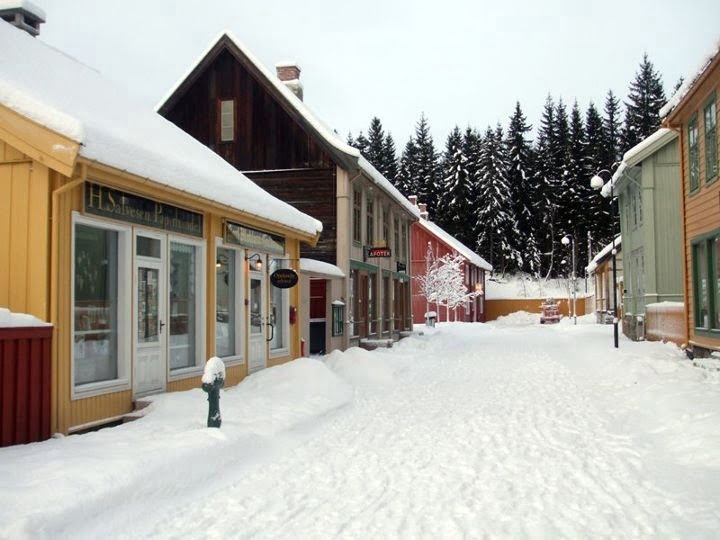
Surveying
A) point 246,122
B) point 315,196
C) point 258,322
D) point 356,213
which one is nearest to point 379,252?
point 356,213

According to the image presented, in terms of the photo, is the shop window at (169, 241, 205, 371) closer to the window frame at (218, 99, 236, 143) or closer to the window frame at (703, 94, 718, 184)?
the window frame at (703, 94, 718, 184)

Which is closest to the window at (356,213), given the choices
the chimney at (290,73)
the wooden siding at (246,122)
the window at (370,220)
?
the window at (370,220)

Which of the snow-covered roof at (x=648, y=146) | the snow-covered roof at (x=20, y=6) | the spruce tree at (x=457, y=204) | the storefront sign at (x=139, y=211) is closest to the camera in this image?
the storefront sign at (x=139, y=211)

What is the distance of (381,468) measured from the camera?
693cm

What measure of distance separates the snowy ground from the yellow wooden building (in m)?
0.89

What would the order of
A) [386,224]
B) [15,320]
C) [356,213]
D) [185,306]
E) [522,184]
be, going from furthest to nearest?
[522,184] < [386,224] < [356,213] < [185,306] < [15,320]

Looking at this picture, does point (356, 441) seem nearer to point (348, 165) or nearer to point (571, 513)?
point (571, 513)

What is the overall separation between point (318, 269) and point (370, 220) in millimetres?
7587

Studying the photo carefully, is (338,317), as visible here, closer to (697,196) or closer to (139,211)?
(697,196)

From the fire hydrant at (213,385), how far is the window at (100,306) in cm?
167

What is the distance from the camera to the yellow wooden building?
25.6ft

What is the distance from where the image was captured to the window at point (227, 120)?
22.0 meters

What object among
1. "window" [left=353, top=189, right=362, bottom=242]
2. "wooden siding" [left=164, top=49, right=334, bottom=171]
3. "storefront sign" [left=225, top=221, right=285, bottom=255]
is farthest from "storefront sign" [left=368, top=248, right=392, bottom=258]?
"storefront sign" [left=225, top=221, right=285, bottom=255]

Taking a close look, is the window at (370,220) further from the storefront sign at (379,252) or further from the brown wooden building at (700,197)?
the brown wooden building at (700,197)
